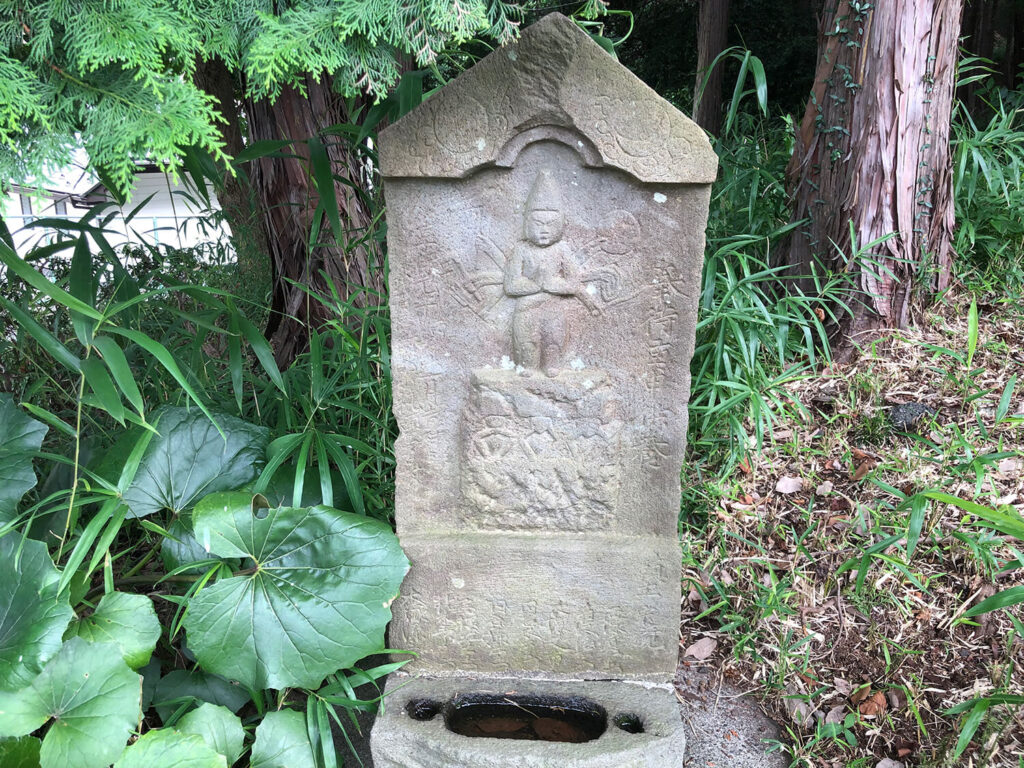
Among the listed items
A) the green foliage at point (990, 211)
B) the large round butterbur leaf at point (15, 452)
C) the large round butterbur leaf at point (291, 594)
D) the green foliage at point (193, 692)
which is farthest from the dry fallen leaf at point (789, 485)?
the large round butterbur leaf at point (15, 452)

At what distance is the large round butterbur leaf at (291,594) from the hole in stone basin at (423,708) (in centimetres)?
23

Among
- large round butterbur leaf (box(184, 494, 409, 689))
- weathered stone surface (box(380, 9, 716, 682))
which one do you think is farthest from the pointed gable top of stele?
large round butterbur leaf (box(184, 494, 409, 689))

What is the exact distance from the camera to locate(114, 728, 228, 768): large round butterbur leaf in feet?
4.97

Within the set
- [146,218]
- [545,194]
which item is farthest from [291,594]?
[146,218]

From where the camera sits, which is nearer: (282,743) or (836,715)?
(282,743)

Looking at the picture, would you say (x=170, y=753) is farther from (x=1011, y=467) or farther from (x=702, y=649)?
(x=1011, y=467)

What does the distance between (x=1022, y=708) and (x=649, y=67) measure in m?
4.86

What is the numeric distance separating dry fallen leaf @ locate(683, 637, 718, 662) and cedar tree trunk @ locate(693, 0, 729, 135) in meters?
3.03

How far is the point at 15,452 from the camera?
1.88 m

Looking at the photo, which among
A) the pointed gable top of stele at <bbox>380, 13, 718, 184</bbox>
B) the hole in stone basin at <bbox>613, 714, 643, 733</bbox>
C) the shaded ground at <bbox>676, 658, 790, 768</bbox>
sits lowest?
the shaded ground at <bbox>676, 658, 790, 768</bbox>

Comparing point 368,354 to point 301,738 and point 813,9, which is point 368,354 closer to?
point 301,738

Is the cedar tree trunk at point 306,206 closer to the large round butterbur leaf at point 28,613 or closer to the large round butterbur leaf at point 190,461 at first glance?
the large round butterbur leaf at point 190,461

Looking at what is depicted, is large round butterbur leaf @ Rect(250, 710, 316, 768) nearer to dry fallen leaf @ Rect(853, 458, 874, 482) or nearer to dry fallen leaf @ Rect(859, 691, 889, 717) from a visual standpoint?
dry fallen leaf @ Rect(859, 691, 889, 717)

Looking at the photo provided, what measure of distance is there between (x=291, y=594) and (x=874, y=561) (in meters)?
1.68
